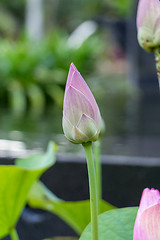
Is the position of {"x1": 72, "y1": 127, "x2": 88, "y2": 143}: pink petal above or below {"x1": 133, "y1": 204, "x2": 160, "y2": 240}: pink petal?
above

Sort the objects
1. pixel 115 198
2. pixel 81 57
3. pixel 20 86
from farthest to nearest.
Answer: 1. pixel 81 57
2. pixel 20 86
3. pixel 115 198

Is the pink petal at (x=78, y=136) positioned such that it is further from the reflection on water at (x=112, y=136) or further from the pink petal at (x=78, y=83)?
the reflection on water at (x=112, y=136)

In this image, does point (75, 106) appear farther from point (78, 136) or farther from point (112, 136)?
point (112, 136)

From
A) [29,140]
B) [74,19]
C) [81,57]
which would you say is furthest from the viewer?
[74,19]

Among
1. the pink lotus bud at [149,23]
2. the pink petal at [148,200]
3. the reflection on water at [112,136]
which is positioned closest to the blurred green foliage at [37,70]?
the reflection on water at [112,136]

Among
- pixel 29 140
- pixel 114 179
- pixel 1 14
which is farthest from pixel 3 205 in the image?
pixel 1 14

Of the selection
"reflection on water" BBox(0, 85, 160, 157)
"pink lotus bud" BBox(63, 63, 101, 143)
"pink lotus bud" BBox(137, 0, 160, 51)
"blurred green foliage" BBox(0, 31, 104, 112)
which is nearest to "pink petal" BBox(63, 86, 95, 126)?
"pink lotus bud" BBox(63, 63, 101, 143)

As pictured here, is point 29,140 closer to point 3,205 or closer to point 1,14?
point 3,205

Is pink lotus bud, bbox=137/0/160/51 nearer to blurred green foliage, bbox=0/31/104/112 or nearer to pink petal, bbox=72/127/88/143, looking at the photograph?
pink petal, bbox=72/127/88/143
